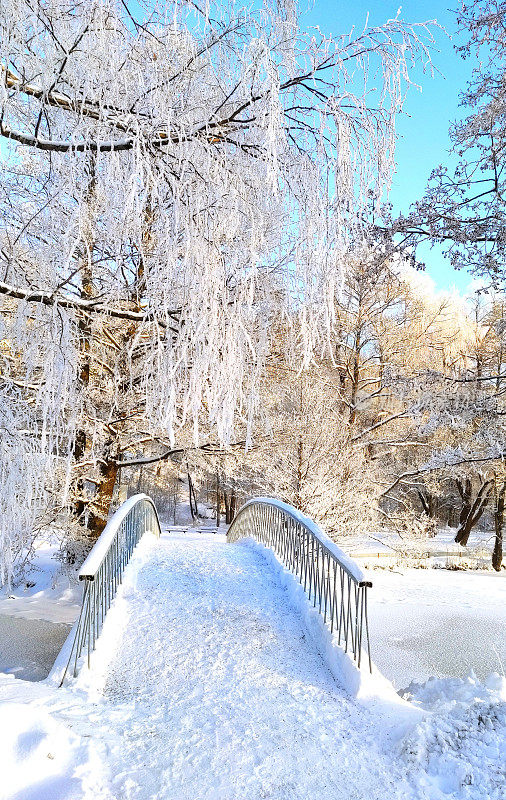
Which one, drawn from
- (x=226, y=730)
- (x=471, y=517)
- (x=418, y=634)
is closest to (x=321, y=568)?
(x=226, y=730)

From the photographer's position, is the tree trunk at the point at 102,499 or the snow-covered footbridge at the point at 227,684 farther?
the tree trunk at the point at 102,499

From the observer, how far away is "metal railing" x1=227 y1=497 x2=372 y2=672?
467 centimetres

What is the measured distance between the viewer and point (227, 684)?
4.25 metres

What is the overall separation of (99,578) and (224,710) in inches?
76.8

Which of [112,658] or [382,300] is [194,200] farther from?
[382,300]

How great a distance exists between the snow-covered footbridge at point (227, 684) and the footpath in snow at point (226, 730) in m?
0.01

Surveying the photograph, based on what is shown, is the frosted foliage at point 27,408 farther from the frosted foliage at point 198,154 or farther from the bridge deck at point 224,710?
the bridge deck at point 224,710

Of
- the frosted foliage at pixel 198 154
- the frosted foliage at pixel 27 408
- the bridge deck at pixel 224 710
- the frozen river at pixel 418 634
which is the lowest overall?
the frozen river at pixel 418 634

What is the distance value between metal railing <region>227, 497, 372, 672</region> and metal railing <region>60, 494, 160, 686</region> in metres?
2.28

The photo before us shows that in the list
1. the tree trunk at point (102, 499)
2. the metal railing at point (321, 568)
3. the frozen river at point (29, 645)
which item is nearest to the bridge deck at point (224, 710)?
the metal railing at point (321, 568)

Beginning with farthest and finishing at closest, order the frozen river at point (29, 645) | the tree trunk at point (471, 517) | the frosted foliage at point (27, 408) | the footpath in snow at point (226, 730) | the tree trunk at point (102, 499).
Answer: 1. the tree trunk at point (471, 517)
2. the tree trunk at point (102, 499)
3. the frozen river at point (29, 645)
4. the frosted foliage at point (27, 408)
5. the footpath in snow at point (226, 730)

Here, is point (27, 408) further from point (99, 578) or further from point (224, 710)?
point (224, 710)

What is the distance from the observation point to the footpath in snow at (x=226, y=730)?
2.82 metres

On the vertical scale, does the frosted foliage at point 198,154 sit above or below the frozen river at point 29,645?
above
